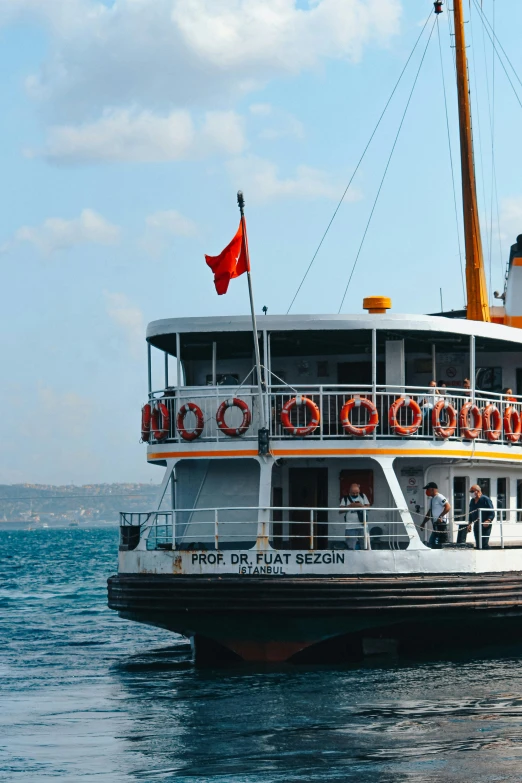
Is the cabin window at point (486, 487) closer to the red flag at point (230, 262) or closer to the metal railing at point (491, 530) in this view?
the metal railing at point (491, 530)

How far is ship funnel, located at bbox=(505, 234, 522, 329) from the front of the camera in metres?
29.6

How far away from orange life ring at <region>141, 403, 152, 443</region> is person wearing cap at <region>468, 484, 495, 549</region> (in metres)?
5.81

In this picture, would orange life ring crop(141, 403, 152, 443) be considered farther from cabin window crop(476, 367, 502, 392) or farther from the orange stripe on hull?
cabin window crop(476, 367, 502, 392)

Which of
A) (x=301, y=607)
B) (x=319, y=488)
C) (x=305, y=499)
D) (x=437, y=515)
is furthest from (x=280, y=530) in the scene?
(x=301, y=607)

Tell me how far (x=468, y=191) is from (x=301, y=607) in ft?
39.4

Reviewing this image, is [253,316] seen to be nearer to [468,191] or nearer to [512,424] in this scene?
[512,424]

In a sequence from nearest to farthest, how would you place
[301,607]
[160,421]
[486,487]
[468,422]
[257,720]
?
[257,720] → [301,607] → [160,421] → [468,422] → [486,487]

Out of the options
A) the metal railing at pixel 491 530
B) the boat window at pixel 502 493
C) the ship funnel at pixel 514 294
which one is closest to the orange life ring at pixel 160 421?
the metal railing at pixel 491 530

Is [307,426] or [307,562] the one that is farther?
[307,426]

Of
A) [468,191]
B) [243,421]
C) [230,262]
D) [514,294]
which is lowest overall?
[243,421]

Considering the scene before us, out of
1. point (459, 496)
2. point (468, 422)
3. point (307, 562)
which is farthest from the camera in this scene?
point (459, 496)

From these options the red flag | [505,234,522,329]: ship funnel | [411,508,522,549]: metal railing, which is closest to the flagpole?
the red flag

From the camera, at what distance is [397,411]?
70.7 ft

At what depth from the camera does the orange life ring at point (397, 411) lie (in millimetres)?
21438
